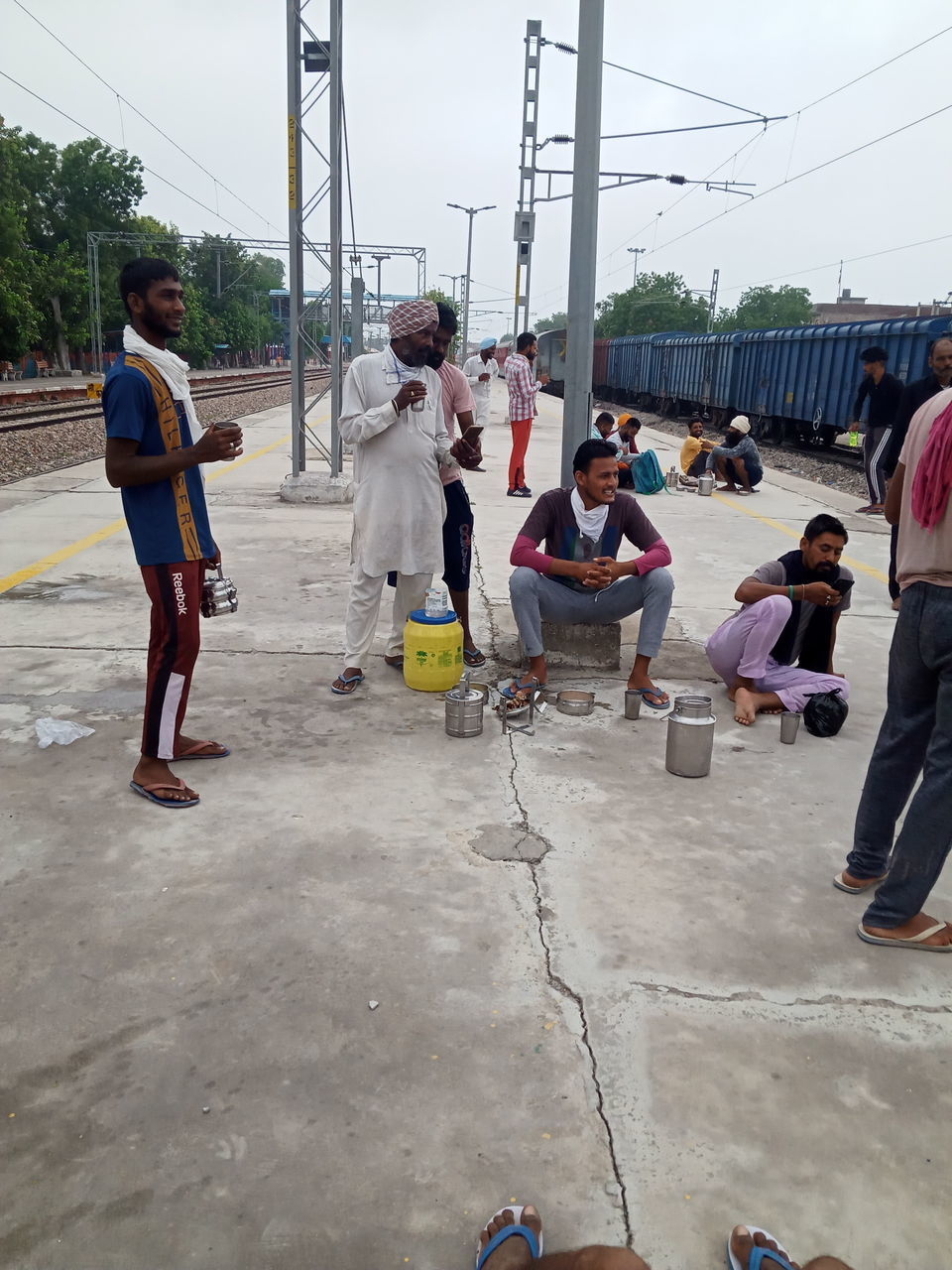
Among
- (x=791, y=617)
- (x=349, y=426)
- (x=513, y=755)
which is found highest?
(x=349, y=426)

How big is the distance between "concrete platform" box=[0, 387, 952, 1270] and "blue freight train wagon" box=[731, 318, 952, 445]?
13.2m

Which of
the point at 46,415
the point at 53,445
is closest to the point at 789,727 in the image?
the point at 53,445

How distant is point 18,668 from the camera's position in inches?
194

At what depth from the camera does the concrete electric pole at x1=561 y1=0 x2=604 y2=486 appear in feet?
19.3

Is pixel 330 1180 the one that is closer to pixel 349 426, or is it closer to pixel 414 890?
pixel 414 890

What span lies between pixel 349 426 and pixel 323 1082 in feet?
10.2

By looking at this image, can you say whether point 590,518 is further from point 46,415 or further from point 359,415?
point 46,415

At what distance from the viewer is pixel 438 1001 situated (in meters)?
2.49

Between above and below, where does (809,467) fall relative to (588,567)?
below

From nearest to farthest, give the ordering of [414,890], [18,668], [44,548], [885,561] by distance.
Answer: [414,890], [18,668], [44,548], [885,561]

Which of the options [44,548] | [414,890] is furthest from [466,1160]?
[44,548]

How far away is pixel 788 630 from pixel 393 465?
2.11m

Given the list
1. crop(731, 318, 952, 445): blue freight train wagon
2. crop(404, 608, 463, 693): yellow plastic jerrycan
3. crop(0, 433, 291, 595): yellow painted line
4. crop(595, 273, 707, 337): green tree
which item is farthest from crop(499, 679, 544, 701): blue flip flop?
crop(595, 273, 707, 337): green tree

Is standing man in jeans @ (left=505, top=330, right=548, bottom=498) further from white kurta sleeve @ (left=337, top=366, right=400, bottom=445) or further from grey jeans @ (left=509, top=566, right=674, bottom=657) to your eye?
white kurta sleeve @ (left=337, top=366, right=400, bottom=445)
